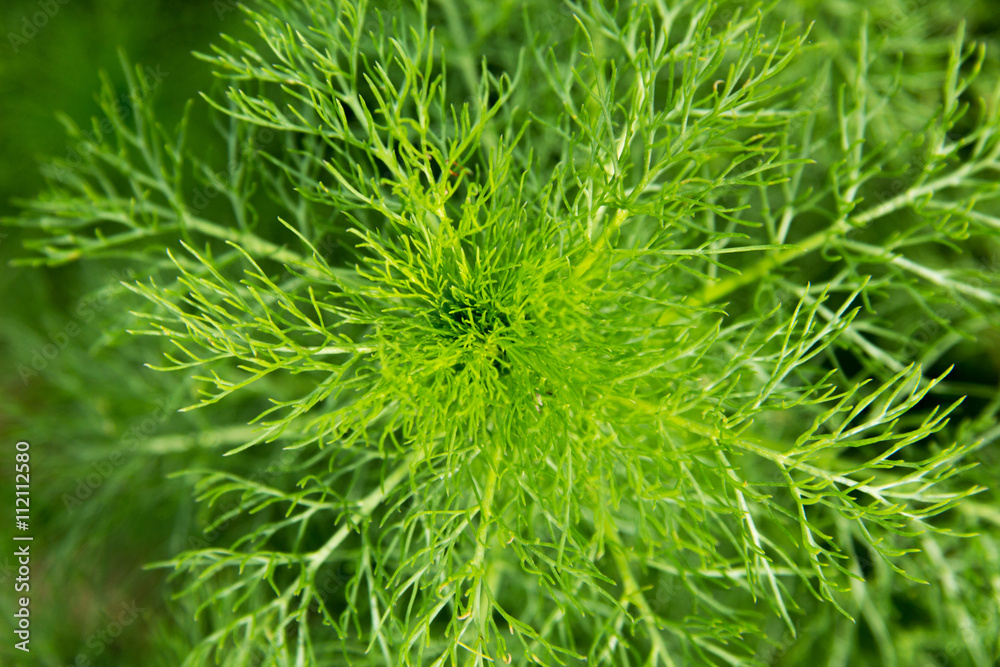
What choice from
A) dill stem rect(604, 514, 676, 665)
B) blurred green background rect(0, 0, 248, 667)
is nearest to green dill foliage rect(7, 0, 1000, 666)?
dill stem rect(604, 514, 676, 665)

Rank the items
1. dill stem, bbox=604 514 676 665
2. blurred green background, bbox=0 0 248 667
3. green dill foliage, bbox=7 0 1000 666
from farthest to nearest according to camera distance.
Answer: blurred green background, bbox=0 0 248 667 → dill stem, bbox=604 514 676 665 → green dill foliage, bbox=7 0 1000 666

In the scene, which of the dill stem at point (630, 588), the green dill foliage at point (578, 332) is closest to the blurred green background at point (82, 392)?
the green dill foliage at point (578, 332)

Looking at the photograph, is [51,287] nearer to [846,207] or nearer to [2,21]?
[2,21]

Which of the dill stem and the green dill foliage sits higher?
the green dill foliage

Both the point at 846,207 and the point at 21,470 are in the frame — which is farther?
the point at 21,470

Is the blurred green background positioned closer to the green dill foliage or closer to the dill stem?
the green dill foliage

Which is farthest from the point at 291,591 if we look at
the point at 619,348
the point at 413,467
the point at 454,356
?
the point at 619,348

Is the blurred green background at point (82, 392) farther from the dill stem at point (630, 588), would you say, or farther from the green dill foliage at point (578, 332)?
the dill stem at point (630, 588)

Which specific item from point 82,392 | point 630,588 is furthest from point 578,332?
point 82,392
